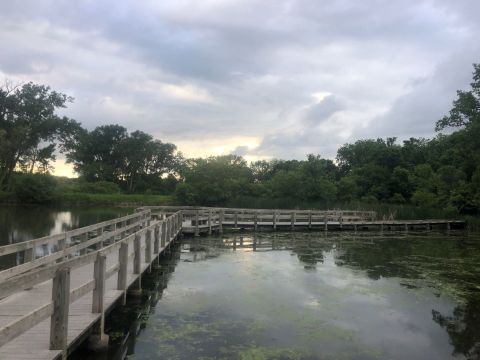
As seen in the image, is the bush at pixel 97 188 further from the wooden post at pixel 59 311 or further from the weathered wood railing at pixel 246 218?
the wooden post at pixel 59 311

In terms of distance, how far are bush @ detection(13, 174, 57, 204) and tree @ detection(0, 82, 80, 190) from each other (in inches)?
109

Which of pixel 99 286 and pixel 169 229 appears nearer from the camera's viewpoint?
pixel 99 286

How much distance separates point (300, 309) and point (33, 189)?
2078 inches

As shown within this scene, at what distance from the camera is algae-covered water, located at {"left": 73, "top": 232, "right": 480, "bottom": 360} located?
6.85 metres

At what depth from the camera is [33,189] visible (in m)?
55.0

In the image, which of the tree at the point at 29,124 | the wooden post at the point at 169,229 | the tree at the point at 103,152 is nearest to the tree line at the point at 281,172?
the tree at the point at 29,124

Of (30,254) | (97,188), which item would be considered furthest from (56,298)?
(97,188)

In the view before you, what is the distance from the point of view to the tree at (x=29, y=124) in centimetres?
5222

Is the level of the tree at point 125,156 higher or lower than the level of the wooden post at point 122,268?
higher

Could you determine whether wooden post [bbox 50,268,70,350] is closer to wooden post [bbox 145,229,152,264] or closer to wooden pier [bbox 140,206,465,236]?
wooden post [bbox 145,229,152,264]

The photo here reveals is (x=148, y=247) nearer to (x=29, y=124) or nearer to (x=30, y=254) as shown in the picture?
(x=30, y=254)

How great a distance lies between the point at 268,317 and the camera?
8359mm

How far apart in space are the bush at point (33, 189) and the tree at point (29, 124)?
277 cm

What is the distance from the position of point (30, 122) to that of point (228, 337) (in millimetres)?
54079
